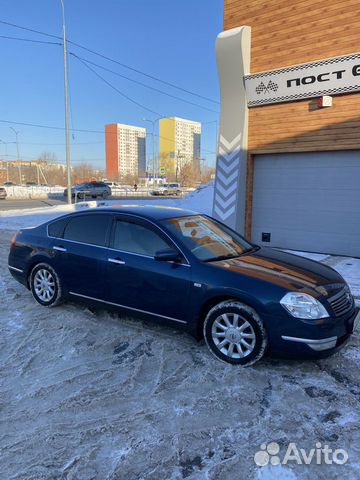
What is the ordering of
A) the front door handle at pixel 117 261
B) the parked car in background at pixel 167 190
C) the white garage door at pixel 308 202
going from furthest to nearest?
the parked car in background at pixel 167 190 → the white garage door at pixel 308 202 → the front door handle at pixel 117 261

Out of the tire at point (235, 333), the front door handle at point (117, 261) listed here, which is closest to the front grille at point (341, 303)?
the tire at point (235, 333)

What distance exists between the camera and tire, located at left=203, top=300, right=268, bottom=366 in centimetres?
364

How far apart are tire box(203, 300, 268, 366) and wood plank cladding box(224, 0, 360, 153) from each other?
656 cm

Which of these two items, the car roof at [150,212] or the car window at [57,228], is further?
the car window at [57,228]

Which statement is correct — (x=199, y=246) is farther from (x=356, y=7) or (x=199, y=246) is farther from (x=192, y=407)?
(x=356, y=7)

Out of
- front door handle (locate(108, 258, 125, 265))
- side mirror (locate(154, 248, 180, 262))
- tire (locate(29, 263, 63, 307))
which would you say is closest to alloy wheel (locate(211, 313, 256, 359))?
side mirror (locate(154, 248, 180, 262))

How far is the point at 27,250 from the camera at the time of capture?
5.56m

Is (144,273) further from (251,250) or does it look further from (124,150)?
(124,150)

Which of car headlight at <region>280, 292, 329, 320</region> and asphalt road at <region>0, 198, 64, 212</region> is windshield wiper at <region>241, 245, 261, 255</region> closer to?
car headlight at <region>280, 292, 329, 320</region>

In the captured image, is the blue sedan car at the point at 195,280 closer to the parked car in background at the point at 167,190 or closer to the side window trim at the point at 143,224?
the side window trim at the point at 143,224

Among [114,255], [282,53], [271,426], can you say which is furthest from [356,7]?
[271,426]

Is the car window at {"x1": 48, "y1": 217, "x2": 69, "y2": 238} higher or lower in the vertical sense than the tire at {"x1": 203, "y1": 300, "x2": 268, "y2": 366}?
higher

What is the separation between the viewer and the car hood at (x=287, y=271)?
373 centimetres

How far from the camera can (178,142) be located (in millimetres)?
78875
